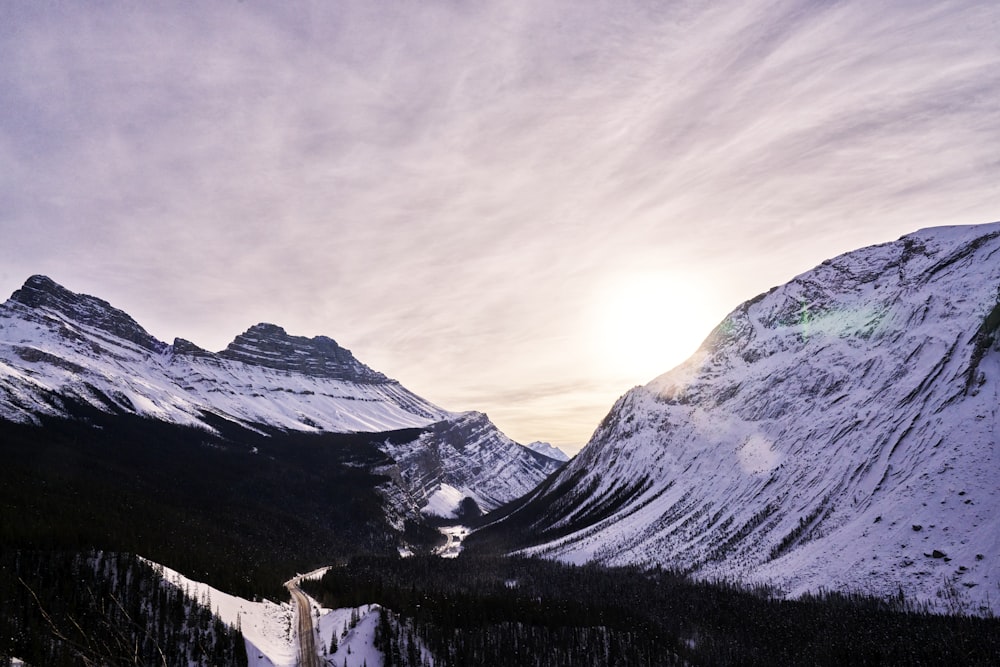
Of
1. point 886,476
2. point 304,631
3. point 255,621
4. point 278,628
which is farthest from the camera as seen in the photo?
point 886,476

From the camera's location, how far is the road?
81250 millimetres

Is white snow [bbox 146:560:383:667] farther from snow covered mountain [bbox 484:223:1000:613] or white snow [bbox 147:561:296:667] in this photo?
snow covered mountain [bbox 484:223:1000:613]

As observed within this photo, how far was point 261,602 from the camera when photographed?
106 m

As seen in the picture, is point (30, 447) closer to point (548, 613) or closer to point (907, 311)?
point (548, 613)

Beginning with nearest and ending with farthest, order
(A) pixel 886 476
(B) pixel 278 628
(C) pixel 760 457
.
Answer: (B) pixel 278 628
(A) pixel 886 476
(C) pixel 760 457

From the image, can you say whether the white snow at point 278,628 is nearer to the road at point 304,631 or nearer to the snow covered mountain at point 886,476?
the road at point 304,631

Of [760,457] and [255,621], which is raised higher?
[760,457]

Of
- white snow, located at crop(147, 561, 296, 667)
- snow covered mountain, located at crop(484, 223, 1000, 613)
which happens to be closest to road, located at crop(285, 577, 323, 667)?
white snow, located at crop(147, 561, 296, 667)

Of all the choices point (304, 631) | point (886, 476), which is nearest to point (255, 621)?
point (304, 631)

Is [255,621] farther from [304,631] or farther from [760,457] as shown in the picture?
[760,457]

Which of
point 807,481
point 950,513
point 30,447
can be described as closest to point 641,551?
point 807,481

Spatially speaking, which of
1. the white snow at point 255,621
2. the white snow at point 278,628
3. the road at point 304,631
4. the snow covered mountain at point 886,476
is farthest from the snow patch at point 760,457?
the white snow at point 255,621

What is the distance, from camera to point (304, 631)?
3898 inches

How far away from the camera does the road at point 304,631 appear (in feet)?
267
